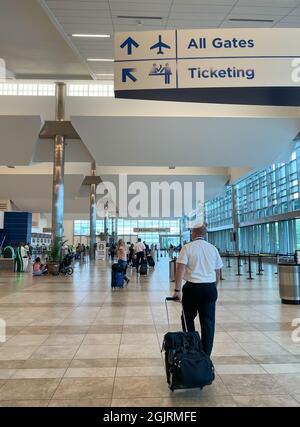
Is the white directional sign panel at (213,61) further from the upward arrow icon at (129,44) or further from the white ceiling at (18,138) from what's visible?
the white ceiling at (18,138)

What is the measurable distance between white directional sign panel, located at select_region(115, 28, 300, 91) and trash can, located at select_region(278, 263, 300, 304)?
551 cm

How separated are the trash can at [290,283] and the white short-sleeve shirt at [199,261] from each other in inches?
Answer: 219

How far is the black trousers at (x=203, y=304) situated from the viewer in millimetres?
4309

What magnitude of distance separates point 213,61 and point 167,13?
5511 millimetres

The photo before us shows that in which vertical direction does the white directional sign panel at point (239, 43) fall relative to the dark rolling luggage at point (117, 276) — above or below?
above

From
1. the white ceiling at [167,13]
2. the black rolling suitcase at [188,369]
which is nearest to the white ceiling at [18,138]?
the white ceiling at [167,13]

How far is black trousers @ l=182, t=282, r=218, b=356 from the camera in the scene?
4309mm

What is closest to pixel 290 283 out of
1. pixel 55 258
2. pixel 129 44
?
pixel 129 44

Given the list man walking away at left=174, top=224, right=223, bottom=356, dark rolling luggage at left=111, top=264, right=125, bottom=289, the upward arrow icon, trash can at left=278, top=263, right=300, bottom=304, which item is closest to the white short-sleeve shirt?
man walking away at left=174, top=224, right=223, bottom=356

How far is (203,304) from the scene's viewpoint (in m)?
4.34

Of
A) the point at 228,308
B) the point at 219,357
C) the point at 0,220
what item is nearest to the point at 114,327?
the point at 219,357

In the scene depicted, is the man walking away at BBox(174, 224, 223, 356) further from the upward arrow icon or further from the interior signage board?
the upward arrow icon

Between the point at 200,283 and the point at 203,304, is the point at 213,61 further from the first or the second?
the point at 203,304

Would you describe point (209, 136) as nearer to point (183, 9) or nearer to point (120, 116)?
point (120, 116)
